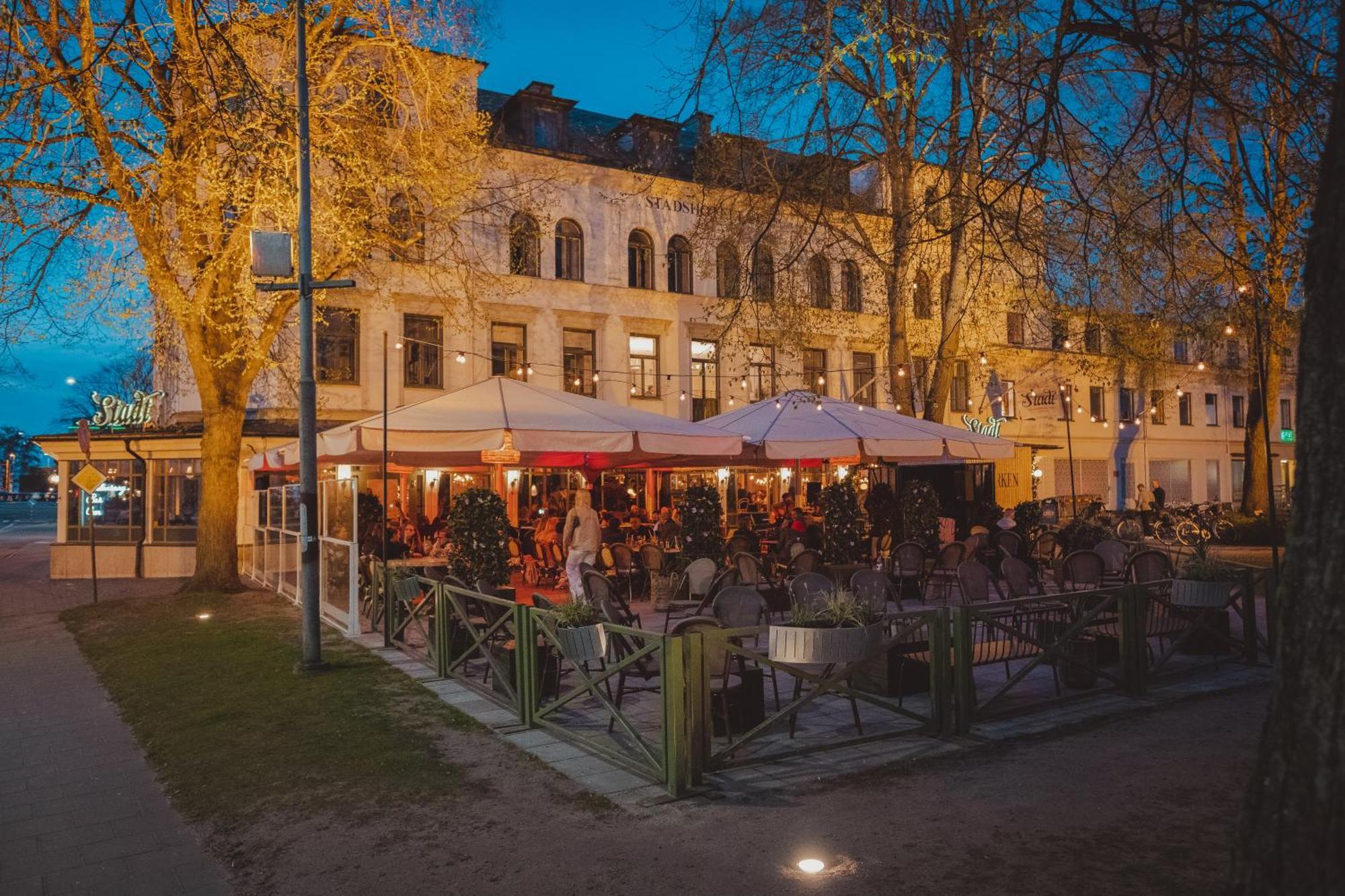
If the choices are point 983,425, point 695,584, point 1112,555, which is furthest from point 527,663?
point 983,425

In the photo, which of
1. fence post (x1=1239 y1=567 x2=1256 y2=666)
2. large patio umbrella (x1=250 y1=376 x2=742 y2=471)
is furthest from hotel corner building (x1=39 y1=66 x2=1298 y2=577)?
fence post (x1=1239 y1=567 x2=1256 y2=666)

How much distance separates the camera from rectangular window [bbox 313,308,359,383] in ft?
75.6

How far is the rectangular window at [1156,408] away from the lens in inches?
1400

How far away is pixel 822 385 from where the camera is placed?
28.4 meters

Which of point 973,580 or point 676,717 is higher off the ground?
point 973,580

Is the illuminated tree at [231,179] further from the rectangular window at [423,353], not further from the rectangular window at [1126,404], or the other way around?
the rectangular window at [1126,404]

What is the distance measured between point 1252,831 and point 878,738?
13.2 ft

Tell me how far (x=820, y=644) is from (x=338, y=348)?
789 inches

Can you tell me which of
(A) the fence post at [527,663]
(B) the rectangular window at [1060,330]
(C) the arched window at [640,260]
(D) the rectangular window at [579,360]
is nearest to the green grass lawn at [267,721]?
(A) the fence post at [527,663]

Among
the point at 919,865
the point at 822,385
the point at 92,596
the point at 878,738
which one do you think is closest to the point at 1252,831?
the point at 919,865

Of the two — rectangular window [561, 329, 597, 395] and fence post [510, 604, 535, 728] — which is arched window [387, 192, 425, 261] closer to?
rectangular window [561, 329, 597, 395]

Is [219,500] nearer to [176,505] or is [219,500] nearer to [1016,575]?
[176,505]

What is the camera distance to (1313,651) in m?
2.58

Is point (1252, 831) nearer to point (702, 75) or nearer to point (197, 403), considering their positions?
point (702, 75)
